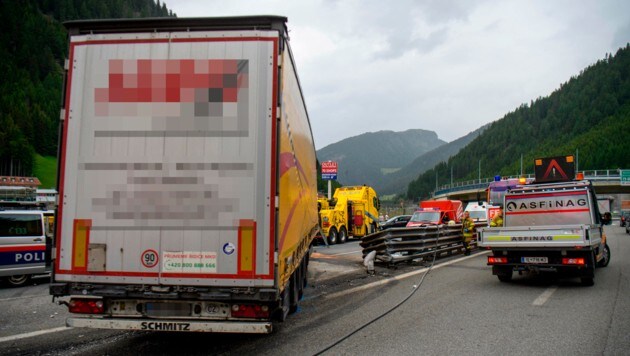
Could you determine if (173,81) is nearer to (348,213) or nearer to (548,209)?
(548,209)

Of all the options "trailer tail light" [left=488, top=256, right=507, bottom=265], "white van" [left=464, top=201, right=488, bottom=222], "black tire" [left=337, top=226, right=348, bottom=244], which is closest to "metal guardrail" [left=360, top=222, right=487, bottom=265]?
"trailer tail light" [left=488, top=256, right=507, bottom=265]

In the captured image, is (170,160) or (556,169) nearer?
(170,160)

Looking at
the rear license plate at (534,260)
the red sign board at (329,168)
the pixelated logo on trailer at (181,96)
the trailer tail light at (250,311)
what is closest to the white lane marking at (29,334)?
the trailer tail light at (250,311)

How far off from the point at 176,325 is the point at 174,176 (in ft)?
5.12

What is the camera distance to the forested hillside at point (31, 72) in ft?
275

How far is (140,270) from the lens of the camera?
15.4 feet

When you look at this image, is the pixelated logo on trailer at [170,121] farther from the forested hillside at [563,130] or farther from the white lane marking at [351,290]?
the forested hillside at [563,130]

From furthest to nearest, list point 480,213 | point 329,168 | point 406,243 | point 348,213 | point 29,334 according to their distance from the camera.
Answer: point 329,168, point 348,213, point 480,213, point 406,243, point 29,334

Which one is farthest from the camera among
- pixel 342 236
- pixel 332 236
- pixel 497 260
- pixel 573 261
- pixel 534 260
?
pixel 342 236

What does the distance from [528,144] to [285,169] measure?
167088mm

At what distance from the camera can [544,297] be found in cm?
831

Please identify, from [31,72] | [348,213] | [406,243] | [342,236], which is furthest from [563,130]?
[31,72]

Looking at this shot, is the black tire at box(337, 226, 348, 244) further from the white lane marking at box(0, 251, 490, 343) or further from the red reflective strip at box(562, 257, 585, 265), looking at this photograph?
the red reflective strip at box(562, 257, 585, 265)

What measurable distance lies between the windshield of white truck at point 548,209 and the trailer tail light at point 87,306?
10.5 metres
